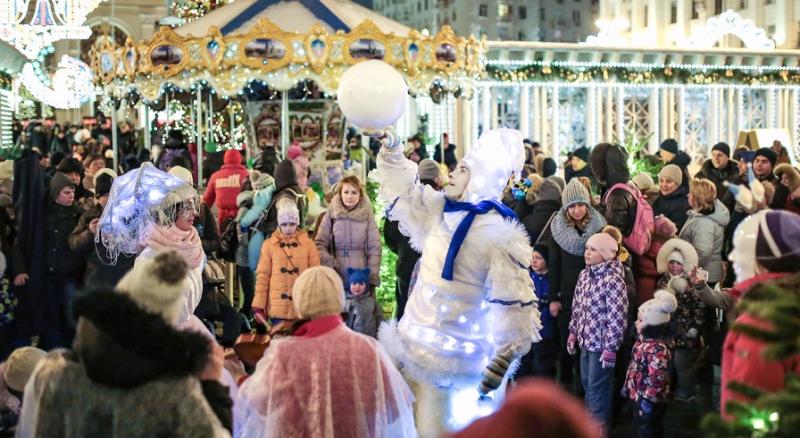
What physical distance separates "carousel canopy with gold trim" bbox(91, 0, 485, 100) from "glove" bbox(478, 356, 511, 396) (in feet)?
30.5

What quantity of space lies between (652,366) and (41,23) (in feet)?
49.8

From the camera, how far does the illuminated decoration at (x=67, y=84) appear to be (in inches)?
943

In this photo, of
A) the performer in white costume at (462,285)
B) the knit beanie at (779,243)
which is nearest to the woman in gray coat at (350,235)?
the performer in white costume at (462,285)

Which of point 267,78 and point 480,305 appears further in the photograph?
point 267,78

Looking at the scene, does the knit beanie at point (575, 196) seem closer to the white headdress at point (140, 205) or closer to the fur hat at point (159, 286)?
the white headdress at point (140, 205)

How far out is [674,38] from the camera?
57.3m

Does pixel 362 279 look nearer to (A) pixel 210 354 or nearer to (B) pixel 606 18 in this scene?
(A) pixel 210 354

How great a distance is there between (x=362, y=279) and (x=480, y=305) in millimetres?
2864

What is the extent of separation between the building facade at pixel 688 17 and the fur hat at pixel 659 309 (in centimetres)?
3948

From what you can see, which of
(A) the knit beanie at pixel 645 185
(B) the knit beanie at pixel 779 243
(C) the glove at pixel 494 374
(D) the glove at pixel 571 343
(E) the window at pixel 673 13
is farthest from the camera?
(E) the window at pixel 673 13

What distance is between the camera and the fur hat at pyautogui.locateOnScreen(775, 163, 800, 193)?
10.4m

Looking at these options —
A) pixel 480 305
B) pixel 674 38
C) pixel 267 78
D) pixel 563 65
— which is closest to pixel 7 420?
pixel 480 305

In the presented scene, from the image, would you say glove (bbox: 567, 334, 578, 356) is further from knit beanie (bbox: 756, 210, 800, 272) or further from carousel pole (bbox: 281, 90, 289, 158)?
carousel pole (bbox: 281, 90, 289, 158)

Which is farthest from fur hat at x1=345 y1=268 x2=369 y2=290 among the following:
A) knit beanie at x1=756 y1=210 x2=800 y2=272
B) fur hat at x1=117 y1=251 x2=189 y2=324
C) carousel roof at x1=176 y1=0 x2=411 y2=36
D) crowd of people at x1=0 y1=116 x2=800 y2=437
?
carousel roof at x1=176 y1=0 x2=411 y2=36
